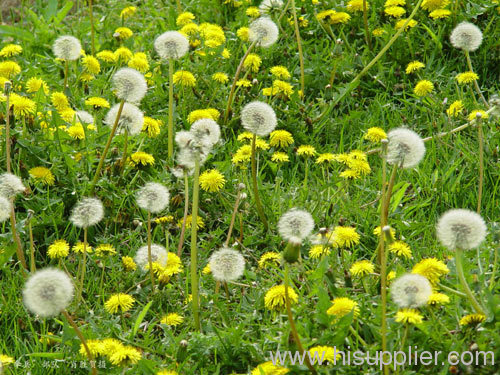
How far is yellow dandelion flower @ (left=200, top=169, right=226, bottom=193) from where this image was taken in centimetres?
289

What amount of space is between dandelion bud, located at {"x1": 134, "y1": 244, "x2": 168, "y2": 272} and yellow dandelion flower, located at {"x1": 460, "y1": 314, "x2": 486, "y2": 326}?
1103 millimetres

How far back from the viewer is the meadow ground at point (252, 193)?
2.03 metres

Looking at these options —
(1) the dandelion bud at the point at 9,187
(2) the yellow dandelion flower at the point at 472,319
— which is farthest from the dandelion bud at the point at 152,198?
(2) the yellow dandelion flower at the point at 472,319

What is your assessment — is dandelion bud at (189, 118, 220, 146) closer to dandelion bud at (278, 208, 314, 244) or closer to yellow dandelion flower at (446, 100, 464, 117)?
dandelion bud at (278, 208, 314, 244)

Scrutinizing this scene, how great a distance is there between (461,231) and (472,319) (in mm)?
269

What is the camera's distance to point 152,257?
2562 millimetres

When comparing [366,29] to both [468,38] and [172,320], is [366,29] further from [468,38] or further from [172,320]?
[172,320]

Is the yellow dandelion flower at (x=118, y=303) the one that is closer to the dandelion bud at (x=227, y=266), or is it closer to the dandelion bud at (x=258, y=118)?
the dandelion bud at (x=227, y=266)

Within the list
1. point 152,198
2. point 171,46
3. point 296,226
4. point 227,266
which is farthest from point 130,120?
point 296,226

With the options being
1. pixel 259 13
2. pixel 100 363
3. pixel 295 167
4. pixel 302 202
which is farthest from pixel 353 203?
pixel 259 13

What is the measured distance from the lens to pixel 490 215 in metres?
2.95

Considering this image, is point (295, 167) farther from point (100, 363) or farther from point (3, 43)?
point (3, 43)

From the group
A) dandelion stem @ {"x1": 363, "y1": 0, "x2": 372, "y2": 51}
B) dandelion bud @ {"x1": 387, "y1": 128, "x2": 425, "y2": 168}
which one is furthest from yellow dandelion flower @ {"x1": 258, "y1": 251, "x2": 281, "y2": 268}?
dandelion stem @ {"x1": 363, "y1": 0, "x2": 372, "y2": 51}

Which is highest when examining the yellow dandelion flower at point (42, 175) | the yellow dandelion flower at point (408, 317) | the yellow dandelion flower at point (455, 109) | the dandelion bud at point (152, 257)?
the yellow dandelion flower at point (455, 109)
